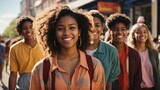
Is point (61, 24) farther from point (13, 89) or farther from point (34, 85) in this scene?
point (13, 89)

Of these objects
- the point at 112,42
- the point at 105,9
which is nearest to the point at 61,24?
the point at 112,42

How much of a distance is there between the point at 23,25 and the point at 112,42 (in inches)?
49.7

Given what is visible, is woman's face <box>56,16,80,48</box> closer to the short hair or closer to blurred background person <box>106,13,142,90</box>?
blurred background person <box>106,13,142,90</box>

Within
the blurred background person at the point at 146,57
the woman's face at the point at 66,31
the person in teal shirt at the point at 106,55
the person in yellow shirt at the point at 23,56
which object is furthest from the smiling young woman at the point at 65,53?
the blurred background person at the point at 146,57

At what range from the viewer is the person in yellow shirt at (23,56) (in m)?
4.45

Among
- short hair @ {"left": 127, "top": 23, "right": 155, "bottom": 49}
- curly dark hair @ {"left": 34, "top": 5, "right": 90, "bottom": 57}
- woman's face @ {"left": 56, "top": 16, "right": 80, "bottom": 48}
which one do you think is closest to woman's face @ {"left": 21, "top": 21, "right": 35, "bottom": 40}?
short hair @ {"left": 127, "top": 23, "right": 155, "bottom": 49}

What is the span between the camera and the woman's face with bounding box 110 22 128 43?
13.1 feet

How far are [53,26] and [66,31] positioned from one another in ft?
0.40

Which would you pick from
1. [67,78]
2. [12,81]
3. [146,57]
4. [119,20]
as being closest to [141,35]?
[146,57]

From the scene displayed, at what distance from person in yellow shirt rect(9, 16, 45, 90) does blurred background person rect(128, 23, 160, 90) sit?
1350 millimetres

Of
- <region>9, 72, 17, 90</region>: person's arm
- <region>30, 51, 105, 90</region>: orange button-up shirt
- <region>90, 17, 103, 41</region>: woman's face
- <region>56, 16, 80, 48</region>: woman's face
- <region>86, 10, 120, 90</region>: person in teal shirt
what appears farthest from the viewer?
<region>9, 72, 17, 90</region>: person's arm

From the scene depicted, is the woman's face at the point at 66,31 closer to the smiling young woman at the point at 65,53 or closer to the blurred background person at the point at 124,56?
the smiling young woman at the point at 65,53

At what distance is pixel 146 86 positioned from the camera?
4656mm

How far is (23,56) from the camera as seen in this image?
4543 mm
